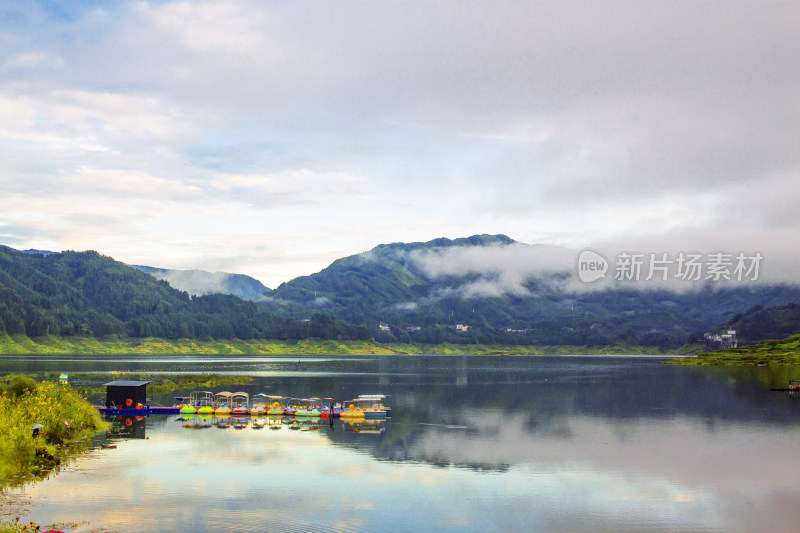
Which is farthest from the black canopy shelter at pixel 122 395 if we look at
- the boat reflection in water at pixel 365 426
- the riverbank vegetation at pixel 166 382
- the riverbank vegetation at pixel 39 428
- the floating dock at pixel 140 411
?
the boat reflection in water at pixel 365 426

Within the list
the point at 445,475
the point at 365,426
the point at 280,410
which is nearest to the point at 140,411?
the point at 280,410

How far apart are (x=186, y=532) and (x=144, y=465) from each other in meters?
19.8

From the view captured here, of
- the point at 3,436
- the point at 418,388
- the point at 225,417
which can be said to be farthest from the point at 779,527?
the point at 418,388

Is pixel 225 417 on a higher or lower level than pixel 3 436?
lower

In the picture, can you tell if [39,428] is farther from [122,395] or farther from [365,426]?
[365,426]

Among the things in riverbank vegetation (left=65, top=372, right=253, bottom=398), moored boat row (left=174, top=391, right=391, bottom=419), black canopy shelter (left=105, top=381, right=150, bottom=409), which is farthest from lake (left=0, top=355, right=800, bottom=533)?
riverbank vegetation (left=65, top=372, right=253, bottom=398)

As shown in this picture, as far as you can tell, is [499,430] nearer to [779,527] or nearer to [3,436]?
[779,527]

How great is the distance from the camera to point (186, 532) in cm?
3312

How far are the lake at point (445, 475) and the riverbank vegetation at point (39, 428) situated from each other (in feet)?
6.74

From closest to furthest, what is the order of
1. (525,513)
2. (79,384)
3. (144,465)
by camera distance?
(525,513) < (144,465) < (79,384)

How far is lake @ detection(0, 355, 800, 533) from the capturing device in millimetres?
36781

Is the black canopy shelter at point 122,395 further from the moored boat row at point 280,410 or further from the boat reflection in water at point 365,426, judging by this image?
the boat reflection in water at point 365,426

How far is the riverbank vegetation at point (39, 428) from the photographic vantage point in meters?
43.2

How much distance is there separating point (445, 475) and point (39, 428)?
30666 mm
